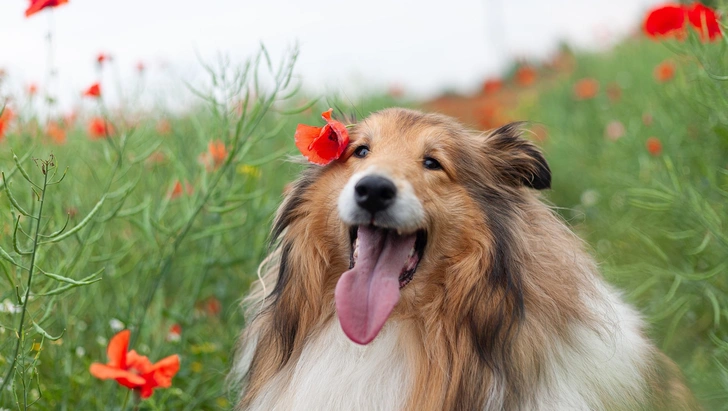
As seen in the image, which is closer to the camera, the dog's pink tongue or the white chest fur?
the dog's pink tongue

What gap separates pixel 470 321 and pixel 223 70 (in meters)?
1.82

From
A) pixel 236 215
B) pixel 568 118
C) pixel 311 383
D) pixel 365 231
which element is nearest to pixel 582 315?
pixel 365 231

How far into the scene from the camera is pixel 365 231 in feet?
9.30

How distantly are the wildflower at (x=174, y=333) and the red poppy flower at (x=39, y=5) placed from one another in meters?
1.96

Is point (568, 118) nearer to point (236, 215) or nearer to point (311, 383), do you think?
point (236, 215)

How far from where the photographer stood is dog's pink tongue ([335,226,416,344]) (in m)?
2.72

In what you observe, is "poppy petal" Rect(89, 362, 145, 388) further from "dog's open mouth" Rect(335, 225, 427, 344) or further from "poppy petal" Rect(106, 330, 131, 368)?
"dog's open mouth" Rect(335, 225, 427, 344)

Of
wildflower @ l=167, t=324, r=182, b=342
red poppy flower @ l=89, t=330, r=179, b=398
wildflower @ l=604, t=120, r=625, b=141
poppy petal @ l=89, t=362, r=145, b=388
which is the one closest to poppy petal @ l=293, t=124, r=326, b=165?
red poppy flower @ l=89, t=330, r=179, b=398

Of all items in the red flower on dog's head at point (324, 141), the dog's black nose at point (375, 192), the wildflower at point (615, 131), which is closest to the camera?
the dog's black nose at point (375, 192)

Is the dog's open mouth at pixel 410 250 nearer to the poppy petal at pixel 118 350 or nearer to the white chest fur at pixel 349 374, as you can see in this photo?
the white chest fur at pixel 349 374

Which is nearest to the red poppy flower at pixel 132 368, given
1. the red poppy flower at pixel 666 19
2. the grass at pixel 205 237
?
the grass at pixel 205 237

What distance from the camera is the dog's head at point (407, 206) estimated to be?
271 cm

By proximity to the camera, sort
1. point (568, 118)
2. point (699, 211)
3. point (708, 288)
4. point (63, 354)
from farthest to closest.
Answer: point (568, 118) < point (708, 288) < point (63, 354) < point (699, 211)

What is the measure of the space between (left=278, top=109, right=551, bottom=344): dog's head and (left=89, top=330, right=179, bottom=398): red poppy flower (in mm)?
698
